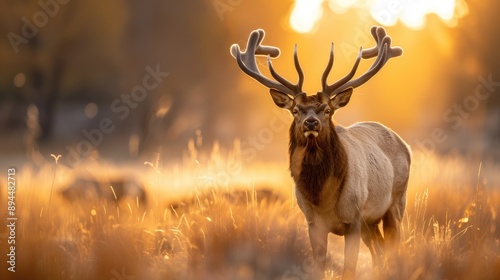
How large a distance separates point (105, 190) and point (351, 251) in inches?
105

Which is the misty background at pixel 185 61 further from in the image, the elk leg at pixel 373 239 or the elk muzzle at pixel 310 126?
the elk muzzle at pixel 310 126

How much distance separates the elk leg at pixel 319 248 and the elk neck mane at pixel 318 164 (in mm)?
258

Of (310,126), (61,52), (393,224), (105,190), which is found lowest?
(393,224)

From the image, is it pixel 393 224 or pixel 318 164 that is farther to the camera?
pixel 393 224

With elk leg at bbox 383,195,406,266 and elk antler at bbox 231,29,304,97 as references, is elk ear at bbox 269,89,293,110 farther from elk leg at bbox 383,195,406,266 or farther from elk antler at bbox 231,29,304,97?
elk leg at bbox 383,195,406,266

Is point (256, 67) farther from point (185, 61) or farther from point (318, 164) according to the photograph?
point (185, 61)

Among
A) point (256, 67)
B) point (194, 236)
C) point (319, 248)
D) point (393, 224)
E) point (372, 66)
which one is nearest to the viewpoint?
point (319, 248)

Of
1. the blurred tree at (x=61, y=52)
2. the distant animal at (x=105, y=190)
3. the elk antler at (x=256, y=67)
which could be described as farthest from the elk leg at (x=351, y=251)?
the blurred tree at (x=61, y=52)

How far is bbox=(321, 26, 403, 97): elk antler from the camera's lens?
8.10 m

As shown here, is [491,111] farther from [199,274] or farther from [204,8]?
[199,274]

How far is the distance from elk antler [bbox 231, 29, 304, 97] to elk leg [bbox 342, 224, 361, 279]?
134 centimetres

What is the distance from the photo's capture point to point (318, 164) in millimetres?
7918

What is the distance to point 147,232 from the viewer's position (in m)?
8.08

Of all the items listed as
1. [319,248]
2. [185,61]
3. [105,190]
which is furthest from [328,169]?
[185,61]
